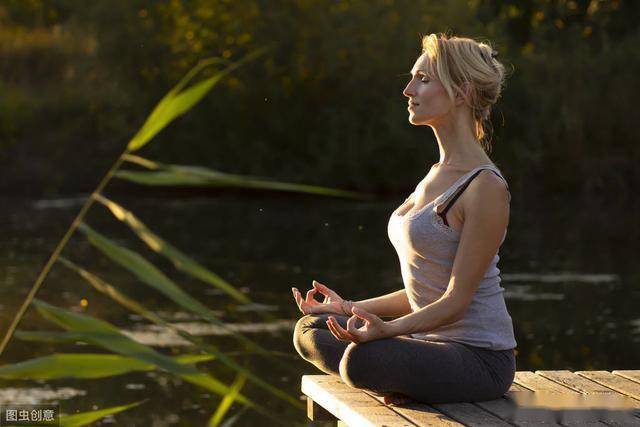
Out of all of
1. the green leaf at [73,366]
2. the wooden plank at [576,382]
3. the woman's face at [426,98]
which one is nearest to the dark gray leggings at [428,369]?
the wooden plank at [576,382]

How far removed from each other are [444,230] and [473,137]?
11.1 inches

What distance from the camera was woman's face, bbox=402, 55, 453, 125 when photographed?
387 cm

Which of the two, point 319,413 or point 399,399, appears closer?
point 399,399

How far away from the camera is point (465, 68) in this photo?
387 centimetres

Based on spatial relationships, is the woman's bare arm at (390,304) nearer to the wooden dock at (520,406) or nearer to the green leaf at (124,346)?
the wooden dock at (520,406)

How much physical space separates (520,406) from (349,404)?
1.47ft

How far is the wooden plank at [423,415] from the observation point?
3687 millimetres

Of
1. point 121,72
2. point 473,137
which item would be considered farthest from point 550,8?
point 473,137

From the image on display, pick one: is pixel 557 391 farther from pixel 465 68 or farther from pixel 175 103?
pixel 175 103

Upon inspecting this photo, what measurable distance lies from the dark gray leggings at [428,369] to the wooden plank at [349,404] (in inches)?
2.6

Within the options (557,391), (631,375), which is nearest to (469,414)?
(557,391)

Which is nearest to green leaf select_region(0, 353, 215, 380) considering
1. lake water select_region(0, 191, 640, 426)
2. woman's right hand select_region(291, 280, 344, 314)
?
woman's right hand select_region(291, 280, 344, 314)

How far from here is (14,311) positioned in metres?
9.80

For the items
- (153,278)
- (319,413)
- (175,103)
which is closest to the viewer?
(153,278)
